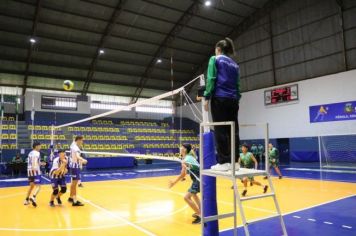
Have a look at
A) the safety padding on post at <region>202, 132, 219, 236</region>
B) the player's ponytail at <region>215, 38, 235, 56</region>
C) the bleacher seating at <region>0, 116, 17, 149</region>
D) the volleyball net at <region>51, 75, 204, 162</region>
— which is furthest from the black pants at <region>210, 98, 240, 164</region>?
the bleacher seating at <region>0, 116, 17, 149</region>

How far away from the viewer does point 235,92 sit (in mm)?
3604

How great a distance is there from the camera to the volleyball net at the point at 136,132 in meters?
22.6

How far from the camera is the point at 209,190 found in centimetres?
394

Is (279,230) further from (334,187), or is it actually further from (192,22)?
(192,22)

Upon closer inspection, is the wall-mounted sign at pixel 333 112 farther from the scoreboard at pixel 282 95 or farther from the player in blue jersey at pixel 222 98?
A: the player in blue jersey at pixel 222 98

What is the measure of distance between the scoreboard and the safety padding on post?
809 inches

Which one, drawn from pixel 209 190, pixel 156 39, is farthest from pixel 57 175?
pixel 156 39

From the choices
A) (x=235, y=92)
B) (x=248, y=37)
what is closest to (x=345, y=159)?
(x=248, y=37)

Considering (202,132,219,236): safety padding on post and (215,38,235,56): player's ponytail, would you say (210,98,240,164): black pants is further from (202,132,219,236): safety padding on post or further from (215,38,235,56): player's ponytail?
(215,38,235,56): player's ponytail

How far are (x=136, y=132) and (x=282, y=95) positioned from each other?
13136 millimetres

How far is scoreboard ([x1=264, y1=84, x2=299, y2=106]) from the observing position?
2273 centimetres

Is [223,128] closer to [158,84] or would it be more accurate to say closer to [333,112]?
[333,112]

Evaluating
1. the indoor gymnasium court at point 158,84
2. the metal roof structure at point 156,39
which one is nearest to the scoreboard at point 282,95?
the indoor gymnasium court at point 158,84

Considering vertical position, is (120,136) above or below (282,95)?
below
